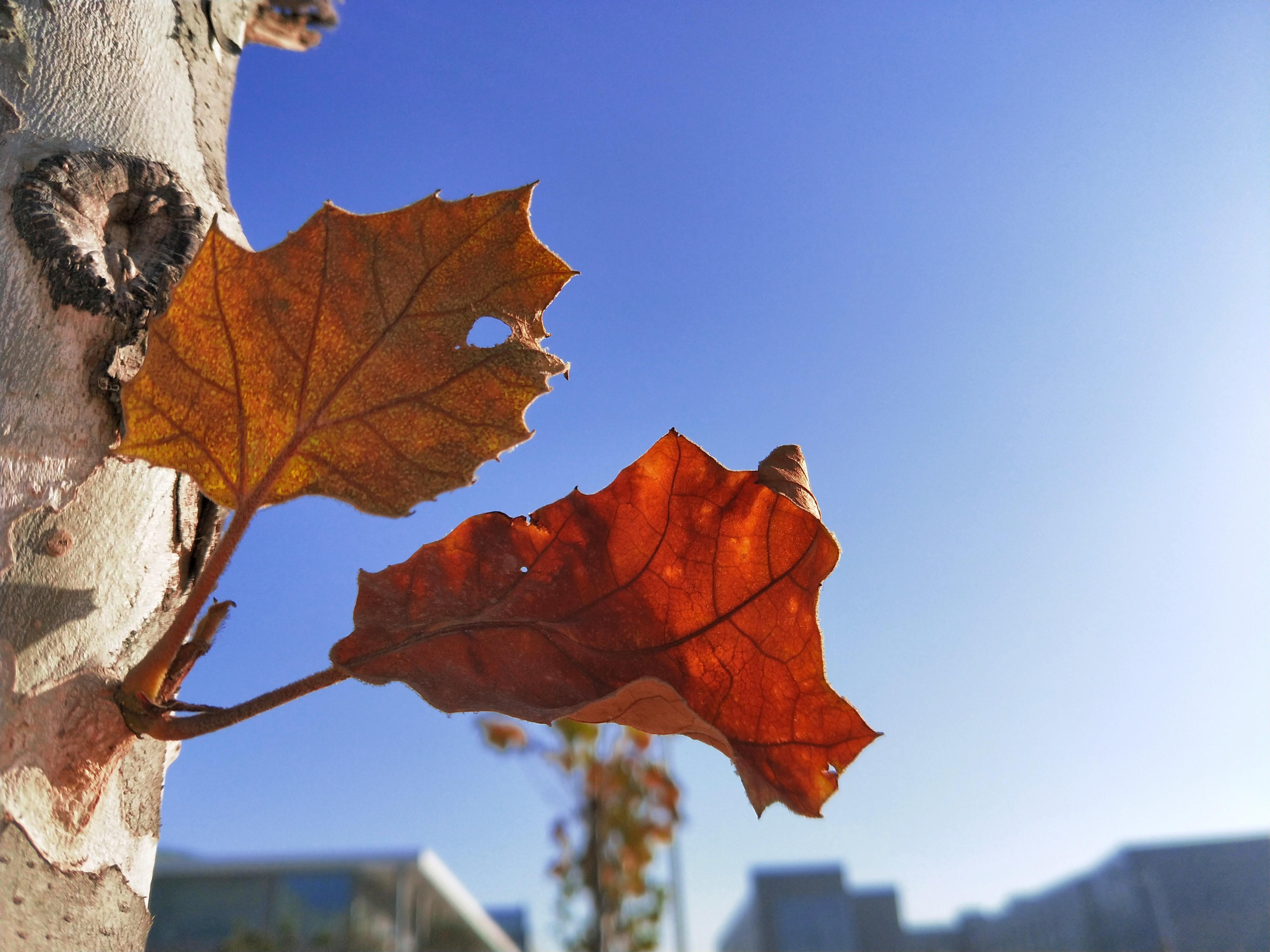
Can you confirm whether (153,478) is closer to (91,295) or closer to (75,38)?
(91,295)

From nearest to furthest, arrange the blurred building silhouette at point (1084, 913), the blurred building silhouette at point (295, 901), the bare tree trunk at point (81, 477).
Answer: the bare tree trunk at point (81, 477), the blurred building silhouette at point (1084, 913), the blurred building silhouette at point (295, 901)

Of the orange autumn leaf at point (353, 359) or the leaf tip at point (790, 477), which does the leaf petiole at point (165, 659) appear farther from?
the leaf tip at point (790, 477)

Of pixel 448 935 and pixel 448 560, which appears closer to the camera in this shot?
pixel 448 560

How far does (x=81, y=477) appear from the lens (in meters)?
0.51

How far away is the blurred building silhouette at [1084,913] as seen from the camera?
9.83m

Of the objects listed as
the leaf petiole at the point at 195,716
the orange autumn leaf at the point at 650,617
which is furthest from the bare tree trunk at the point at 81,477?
the orange autumn leaf at the point at 650,617

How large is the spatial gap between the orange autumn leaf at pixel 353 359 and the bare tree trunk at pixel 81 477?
0.06 metres

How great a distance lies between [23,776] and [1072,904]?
60.6 feet

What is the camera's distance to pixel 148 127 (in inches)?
→ 25.0

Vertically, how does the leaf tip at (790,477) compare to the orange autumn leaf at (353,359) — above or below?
below

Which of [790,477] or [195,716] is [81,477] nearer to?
[195,716]

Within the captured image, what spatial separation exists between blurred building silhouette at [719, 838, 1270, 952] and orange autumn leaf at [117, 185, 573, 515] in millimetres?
7091

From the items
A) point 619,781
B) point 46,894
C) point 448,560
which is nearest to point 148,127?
point 448,560

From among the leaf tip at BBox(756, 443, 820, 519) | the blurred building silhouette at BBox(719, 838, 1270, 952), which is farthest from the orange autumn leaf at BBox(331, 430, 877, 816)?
the blurred building silhouette at BBox(719, 838, 1270, 952)
